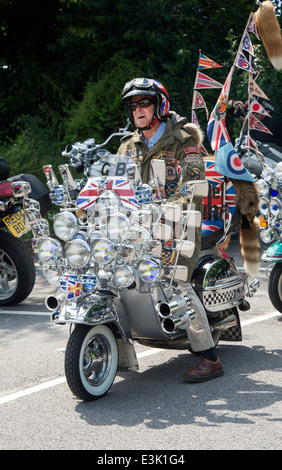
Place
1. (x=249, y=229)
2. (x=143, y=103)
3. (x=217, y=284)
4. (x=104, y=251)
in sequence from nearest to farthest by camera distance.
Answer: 1. (x=104, y=251)
2. (x=143, y=103)
3. (x=217, y=284)
4. (x=249, y=229)

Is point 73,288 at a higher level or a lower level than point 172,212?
lower

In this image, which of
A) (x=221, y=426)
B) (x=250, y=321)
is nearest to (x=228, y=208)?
(x=250, y=321)

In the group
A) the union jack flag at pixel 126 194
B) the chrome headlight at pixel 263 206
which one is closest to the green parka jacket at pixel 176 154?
the union jack flag at pixel 126 194

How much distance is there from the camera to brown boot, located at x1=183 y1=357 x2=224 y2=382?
206 inches

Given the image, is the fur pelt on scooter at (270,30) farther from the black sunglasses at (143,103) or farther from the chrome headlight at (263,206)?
the black sunglasses at (143,103)

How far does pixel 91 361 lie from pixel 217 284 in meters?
1.17

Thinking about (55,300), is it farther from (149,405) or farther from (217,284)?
(217,284)

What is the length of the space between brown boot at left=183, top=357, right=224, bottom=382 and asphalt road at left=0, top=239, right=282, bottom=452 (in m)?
0.05

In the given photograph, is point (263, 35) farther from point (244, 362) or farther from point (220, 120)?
point (244, 362)

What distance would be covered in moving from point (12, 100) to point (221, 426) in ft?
39.5

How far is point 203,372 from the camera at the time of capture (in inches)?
207

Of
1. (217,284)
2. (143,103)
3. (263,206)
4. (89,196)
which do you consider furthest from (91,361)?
(263,206)

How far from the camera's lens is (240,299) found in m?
5.88

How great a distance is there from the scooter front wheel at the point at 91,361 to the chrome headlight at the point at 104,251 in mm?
412
